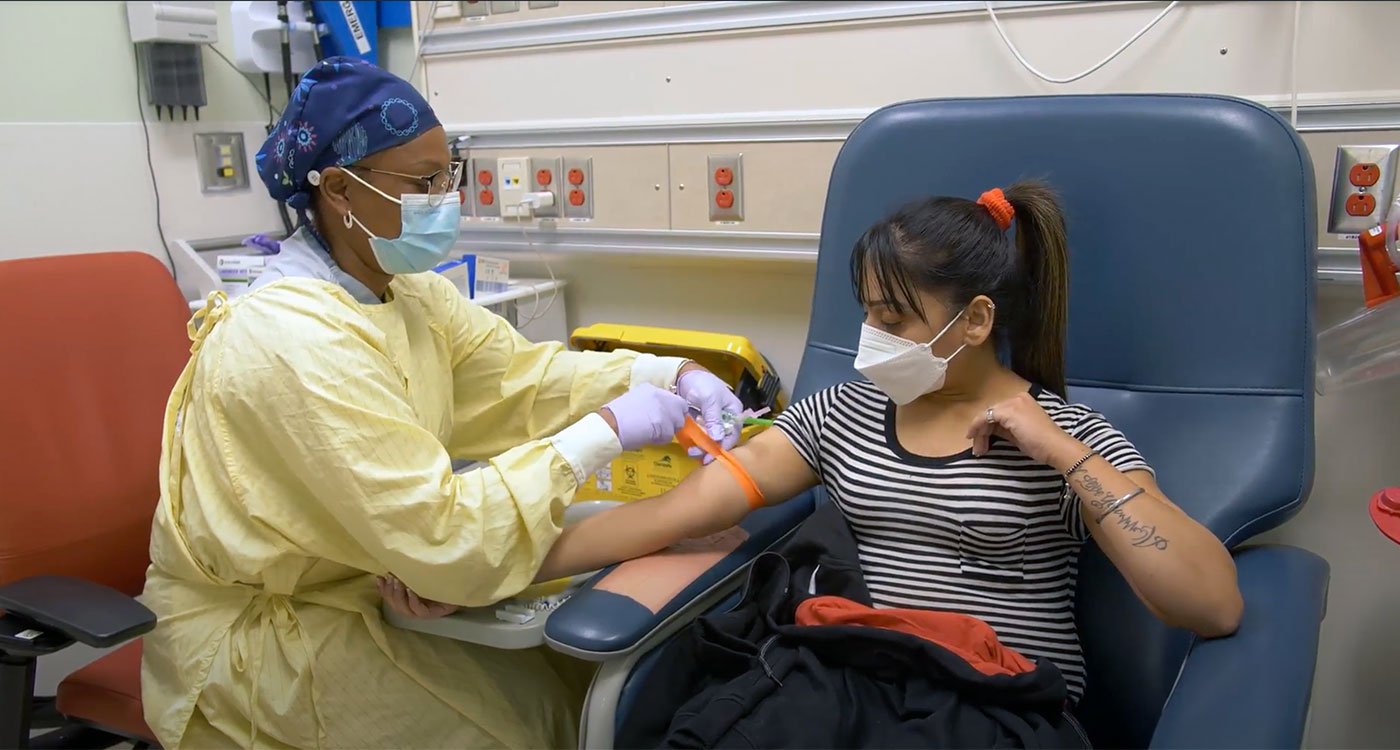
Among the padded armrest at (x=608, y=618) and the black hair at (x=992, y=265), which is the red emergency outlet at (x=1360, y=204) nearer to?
the black hair at (x=992, y=265)

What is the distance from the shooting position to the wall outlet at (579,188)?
221cm

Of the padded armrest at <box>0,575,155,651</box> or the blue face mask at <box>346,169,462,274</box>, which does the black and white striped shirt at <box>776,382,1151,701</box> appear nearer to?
the blue face mask at <box>346,169,462,274</box>

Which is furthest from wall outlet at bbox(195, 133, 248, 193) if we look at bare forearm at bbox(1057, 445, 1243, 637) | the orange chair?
bare forearm at bbox(1057, 445, 1243, 637)

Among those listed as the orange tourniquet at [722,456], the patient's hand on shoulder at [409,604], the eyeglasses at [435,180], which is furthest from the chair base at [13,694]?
the orange tourniquet at [722,456]

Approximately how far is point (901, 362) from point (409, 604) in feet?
2.28

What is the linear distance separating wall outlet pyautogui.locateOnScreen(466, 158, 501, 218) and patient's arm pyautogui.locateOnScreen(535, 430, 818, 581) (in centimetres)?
120

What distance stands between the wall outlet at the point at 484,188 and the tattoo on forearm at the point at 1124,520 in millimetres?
1633

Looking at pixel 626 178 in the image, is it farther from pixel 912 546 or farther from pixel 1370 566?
pixel 1370 566

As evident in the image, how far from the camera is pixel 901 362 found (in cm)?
125

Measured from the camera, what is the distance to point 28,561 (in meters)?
Answer: 1.35

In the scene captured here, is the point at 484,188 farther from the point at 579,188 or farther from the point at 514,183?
the point at 579,188

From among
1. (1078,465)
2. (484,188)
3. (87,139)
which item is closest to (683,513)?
(1078,465)

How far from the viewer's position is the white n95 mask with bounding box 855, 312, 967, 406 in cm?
125

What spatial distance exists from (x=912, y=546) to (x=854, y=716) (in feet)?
0.95
